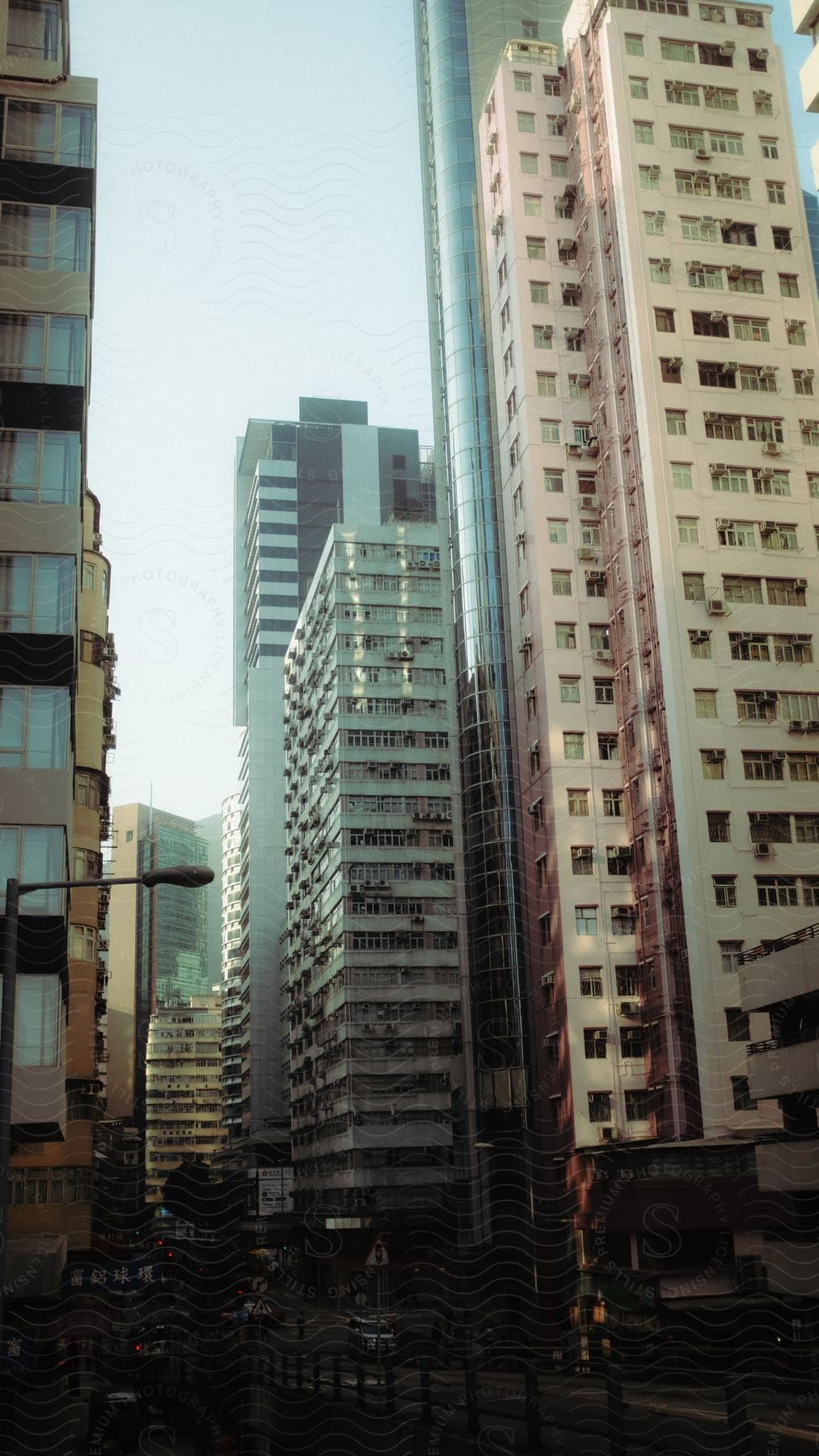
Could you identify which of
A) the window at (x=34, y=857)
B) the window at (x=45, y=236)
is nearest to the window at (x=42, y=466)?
the window at (x=45, y=236)

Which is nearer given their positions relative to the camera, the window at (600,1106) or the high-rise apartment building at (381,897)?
the window at (600,1106)

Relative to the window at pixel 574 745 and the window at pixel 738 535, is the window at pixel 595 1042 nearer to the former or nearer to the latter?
the window at pixel 574 745

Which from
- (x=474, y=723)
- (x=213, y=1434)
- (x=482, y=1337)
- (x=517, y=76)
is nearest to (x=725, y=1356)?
(x=213, y=1434)

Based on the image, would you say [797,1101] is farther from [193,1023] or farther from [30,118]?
[193,1023]

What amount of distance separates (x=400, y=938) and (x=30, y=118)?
1442 centimetres

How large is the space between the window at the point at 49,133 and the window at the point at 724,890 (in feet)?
26.8

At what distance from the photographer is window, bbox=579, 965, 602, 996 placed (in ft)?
46.4

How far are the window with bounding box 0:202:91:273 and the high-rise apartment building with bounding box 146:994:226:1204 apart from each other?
39687 millimetres

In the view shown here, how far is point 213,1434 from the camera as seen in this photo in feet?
17.0

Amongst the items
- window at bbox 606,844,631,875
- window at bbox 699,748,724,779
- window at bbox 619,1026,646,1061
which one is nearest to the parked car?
window at bbox 619,1026,646,1061

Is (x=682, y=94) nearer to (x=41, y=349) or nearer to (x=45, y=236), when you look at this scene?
(x=45, y=236)

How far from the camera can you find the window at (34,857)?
6.50 meters

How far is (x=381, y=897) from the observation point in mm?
20953

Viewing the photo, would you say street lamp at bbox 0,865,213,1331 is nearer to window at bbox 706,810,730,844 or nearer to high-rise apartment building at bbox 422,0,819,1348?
high-rise apartment building at bbox 422,0,819,1348
